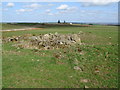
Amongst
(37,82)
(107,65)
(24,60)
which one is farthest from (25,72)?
(107,65)

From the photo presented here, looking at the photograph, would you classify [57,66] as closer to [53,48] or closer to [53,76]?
[53,76]

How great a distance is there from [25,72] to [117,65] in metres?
5.94

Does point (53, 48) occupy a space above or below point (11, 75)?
above

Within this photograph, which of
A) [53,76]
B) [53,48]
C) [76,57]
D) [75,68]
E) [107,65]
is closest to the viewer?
[53,76]

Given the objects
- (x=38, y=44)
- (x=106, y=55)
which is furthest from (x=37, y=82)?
(x=38, y=44)

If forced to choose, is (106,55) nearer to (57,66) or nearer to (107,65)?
(107,65)

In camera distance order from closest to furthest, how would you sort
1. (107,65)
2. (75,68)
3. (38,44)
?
(75,68) → (107,65) → (38,44)

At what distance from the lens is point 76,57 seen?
11.1 meters

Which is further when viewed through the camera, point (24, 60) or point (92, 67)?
point (24, 60)

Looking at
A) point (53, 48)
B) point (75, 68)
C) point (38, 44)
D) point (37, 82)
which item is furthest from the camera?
point (38, 44)

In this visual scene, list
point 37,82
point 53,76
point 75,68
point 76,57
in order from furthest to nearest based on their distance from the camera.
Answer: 1. point 76,57
2. point 75,68
3. point 53,76
4. point 37,82

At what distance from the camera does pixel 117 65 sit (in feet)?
32.0

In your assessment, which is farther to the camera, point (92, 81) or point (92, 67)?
point (92, 67)

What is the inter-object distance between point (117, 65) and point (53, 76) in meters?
4.54
